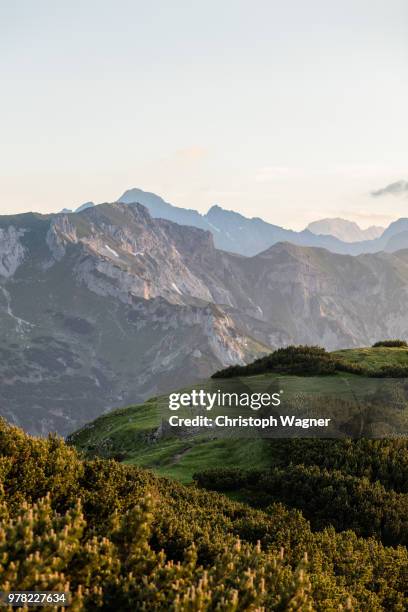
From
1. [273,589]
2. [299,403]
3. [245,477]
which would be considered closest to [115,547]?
[273,589]

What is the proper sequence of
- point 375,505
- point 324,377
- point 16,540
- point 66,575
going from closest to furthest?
point 16,540 < point 66,575 < point 375,505 < point 324,377

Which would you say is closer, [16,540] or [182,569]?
[16,540]

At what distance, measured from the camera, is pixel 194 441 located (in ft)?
153

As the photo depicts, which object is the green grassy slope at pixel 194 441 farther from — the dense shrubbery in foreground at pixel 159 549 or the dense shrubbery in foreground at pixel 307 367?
the dense shrubbery in foreground at pixel 159 549

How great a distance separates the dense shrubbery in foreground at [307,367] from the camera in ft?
166

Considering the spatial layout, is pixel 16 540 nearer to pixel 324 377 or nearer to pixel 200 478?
pixel 200 478

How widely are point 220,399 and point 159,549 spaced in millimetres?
33736

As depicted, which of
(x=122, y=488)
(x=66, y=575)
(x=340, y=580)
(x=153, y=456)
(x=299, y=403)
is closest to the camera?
(x=66, y=575)

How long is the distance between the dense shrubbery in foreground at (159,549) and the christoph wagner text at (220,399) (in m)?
13.8

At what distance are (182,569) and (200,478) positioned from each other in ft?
67.2

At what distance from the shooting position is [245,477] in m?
32.6

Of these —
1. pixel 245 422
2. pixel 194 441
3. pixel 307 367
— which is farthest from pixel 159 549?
pixel 307 367

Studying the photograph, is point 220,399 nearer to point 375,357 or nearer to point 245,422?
point 245,422

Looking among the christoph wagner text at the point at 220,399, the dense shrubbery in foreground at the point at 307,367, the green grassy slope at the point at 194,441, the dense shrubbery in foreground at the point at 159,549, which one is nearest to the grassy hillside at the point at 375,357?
the green grassy slope at the point at 194,441
